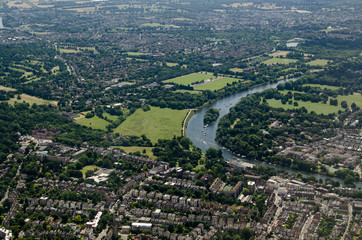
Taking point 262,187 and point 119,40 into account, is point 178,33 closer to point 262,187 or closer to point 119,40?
point 119,40

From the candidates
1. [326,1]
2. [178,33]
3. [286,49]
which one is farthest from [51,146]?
[326,1]

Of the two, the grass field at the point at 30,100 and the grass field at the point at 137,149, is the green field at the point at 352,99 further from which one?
the grass field at the point at 30,100

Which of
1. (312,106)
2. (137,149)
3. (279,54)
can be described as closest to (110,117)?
(137,149)

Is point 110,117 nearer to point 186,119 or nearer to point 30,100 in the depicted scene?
point 186,119

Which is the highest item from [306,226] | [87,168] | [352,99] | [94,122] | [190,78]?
[306,226]

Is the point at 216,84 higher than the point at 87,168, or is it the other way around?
the point at 87,168

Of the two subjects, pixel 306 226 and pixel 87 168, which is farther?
pixel 87 168

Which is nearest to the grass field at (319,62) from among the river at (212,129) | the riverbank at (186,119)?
the river at (212,129)

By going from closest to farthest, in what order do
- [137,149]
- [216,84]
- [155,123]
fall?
[137,149]
[155,123]
[216,84]
